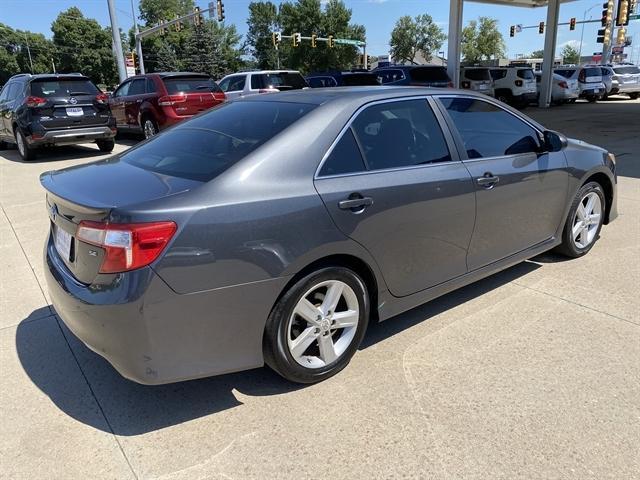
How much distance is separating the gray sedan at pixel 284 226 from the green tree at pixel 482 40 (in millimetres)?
103647

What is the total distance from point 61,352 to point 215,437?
55.9 inches

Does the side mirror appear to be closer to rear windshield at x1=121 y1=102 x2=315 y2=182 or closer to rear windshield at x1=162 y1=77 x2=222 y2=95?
rear windshield at x1=121 y1=102 x2=315 y2=182

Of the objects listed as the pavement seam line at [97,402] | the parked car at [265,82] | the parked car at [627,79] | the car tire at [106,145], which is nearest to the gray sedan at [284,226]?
the pavement seam line at [97,402]

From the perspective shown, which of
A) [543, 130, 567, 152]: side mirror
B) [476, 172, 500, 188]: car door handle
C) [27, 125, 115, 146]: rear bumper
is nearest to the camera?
[476, 172, 500, 188]: car door handle

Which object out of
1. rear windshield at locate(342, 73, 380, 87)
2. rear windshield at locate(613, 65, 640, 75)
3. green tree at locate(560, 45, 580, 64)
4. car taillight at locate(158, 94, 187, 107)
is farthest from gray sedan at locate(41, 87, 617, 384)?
green tree at locate(560, 45, 580, 64)

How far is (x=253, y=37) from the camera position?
91188 mm

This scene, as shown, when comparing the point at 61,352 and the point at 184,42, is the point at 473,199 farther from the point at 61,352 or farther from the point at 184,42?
the point at 184,42

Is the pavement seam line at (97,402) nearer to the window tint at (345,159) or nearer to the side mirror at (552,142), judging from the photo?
the window tint at (345,159)

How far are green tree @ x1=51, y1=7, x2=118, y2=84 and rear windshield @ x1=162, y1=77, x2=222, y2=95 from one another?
78.3 metres

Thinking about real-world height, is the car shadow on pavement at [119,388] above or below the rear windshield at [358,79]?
below

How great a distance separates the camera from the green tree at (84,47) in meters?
82.1

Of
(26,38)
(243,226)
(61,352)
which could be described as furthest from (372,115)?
(26,38)

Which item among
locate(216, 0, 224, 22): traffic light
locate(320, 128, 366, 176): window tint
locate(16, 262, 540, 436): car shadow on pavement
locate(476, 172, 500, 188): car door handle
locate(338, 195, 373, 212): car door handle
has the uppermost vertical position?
locate(216, 0, 224, 22): traffic light

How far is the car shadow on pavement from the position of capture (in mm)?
2705
